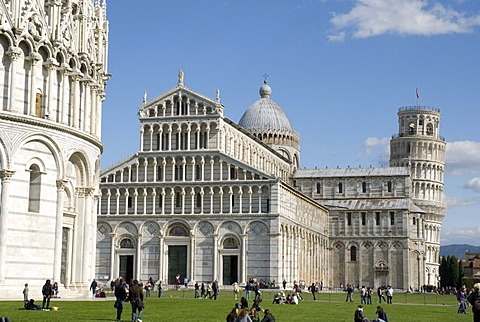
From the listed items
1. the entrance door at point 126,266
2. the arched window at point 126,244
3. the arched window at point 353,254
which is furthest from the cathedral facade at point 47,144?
the arched window at point 353,254

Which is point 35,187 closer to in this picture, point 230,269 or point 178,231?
point 230,269

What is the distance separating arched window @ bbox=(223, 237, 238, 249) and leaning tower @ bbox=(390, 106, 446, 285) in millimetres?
51471

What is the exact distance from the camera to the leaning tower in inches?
4931

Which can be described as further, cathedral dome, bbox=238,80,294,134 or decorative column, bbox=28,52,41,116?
cathedral dome, bbox=238,80,294,134

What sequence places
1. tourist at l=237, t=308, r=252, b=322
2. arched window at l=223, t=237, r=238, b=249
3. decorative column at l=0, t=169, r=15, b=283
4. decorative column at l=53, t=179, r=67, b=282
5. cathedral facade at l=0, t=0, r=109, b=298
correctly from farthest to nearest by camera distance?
arched window at l=223, t=237, r=238, b=249 → decorative column at l=53, t=179, r=67, b=282 → cathedral facade at l=0, t=0, r=109, b=298 → decorative column at l=0, t=169, r=15, b=283 → tourist at l=237, t=308, r=252, b=322

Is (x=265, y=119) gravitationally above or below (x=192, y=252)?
above

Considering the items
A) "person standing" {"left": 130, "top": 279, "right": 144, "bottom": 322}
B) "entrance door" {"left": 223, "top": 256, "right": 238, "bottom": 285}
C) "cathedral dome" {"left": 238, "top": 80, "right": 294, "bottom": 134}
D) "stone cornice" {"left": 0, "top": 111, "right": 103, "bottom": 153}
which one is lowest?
"person standing" {"left": 130, "top": 279, "right": 144, "bottom": 322}

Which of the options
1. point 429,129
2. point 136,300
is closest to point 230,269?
point 136,300

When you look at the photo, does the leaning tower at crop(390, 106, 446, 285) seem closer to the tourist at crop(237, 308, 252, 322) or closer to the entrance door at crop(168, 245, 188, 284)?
the entrance door at crop(168, 245, 188, 284)

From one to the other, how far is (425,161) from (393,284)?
30.6 metres

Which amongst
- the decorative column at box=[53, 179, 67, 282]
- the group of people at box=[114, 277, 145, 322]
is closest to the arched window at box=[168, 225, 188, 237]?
the decorative column at box=[53, 179, 67, 282]

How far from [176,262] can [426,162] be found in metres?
57.9

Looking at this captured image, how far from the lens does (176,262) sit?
80375 millimetres

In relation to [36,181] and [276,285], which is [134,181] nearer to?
[276,285]
